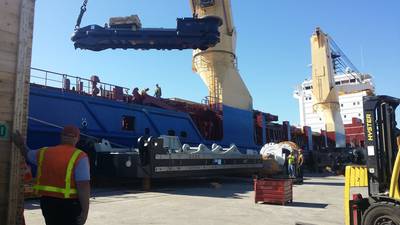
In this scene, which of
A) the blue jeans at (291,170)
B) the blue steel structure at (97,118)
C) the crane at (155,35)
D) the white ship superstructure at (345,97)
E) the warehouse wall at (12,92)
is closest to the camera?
the warehouse wall at (12,92)

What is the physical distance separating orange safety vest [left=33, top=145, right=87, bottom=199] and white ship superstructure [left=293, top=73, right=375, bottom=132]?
42344mm

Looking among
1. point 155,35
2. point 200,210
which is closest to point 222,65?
point 155,35

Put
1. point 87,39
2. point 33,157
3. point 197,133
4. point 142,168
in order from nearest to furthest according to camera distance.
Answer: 1. point 33,157
2. point 142,168
3. point 87,39
4. point 197,133

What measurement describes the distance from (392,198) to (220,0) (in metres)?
23.9

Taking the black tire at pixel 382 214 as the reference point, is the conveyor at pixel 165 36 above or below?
above

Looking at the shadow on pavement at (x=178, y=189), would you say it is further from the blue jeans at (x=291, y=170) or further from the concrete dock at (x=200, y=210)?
the blue jeans at (x=291, y=170)

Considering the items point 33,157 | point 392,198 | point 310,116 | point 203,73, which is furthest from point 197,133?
point 310,116

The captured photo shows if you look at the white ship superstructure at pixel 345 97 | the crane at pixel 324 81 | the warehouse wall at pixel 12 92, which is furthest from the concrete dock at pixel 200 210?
the white ship superstructure at pixel 345 97

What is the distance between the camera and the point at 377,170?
22.4ft

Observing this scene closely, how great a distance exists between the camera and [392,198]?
6.40m

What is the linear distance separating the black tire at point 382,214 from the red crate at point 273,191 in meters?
4.92

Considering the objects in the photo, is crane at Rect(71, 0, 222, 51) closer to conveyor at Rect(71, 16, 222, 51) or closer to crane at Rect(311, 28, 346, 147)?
conveyor at Rect(71, 16, 222, 51)

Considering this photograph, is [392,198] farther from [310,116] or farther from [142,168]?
A: [310,116]

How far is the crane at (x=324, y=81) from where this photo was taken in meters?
39.0
